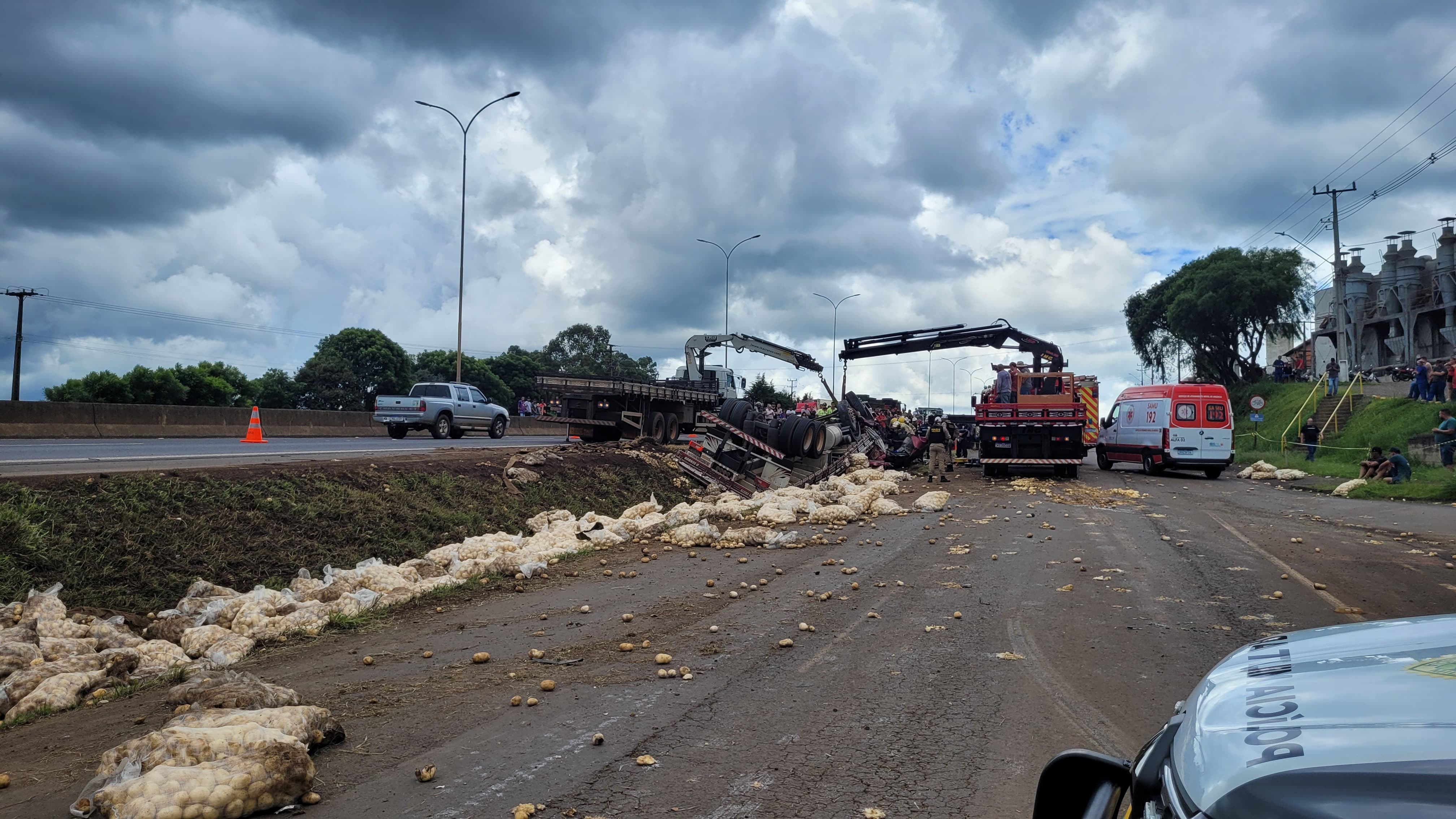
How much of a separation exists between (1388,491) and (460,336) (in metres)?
28.5

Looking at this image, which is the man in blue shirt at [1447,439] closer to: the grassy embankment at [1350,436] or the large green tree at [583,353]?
the grassy embankment at [1350,436]

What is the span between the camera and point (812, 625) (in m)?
7.47

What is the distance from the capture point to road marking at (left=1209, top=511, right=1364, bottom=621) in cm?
800

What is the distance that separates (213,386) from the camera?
6053 cm

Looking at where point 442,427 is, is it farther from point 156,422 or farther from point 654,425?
point 156,422

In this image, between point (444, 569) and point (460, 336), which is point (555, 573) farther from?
point (460, 336)

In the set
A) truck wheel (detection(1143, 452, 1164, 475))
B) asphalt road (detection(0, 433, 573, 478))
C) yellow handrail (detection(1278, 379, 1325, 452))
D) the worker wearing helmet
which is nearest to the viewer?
asphalt road (detection(0, 433, 573, 478))

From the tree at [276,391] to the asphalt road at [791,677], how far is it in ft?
207

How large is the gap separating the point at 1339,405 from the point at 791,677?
1713 inches

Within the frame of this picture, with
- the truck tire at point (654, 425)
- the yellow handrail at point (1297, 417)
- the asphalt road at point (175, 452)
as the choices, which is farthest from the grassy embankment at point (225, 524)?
the yellow handrail at point (1297, 417)

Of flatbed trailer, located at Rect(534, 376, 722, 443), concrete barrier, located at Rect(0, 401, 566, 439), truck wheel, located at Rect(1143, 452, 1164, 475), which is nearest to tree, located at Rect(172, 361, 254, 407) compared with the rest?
concrete barrier, located at Rect(0, 401, 566, 439)

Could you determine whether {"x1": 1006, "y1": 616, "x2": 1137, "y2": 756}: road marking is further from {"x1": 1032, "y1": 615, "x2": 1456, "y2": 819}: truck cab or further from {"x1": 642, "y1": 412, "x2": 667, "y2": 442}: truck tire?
{"x1": 642, "y1": 412, "x2": 667, "y2": 442}: truck tire

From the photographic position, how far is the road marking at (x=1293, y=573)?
800cm

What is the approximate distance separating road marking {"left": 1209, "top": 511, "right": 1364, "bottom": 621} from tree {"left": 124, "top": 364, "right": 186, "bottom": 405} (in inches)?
2316
